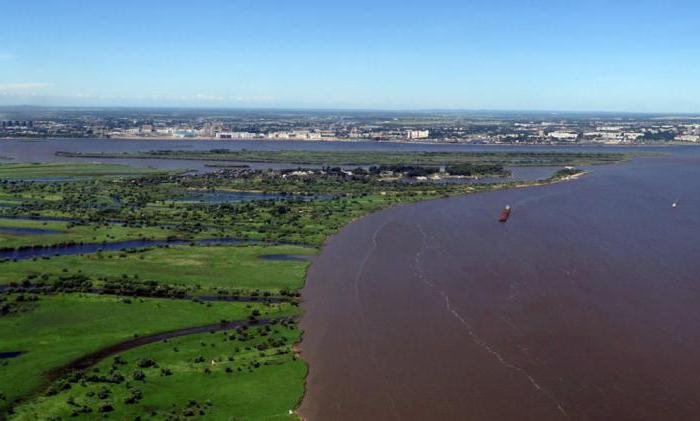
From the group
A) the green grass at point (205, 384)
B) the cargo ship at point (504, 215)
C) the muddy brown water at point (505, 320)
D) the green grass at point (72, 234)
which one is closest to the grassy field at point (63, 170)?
the green grass at point (72, 234)

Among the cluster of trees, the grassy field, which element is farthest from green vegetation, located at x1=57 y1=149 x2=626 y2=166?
the grassy field

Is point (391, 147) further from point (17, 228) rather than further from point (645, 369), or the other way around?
point (645, 369)

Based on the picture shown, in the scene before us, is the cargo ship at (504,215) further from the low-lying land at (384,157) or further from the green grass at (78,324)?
the low-lying land at (384,157)

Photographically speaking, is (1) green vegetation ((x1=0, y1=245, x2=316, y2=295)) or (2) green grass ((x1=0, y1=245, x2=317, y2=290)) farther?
(2) green grass ((x1=0, y1=245, x2=317, y2=290))

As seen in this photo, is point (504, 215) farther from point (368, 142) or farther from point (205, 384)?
point (368, 142)

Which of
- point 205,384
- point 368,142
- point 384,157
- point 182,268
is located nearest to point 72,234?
point 182,268

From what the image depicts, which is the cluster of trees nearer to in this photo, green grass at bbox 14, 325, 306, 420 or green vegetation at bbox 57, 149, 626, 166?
green vegetation at bbox 57, 149, 626, 166
